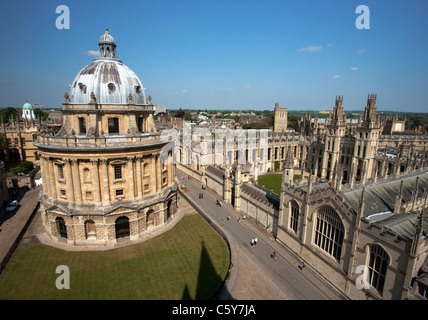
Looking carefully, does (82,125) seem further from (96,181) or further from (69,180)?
(96,181)

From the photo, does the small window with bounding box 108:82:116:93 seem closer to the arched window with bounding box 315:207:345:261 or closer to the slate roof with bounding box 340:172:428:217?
the arched window with bounding box 315:207:345:261

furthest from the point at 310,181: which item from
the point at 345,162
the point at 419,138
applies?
the point at 419,138

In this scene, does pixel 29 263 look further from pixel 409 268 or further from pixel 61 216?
pixel 409 268

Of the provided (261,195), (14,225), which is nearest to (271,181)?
(261,195)

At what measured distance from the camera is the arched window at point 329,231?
71.2ft

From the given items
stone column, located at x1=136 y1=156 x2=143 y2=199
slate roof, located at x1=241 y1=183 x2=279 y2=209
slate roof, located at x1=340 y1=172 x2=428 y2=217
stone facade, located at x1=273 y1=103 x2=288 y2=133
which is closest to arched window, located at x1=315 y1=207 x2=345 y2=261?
slate roof, located at x1=340 y1=172 x2=428 y2=217

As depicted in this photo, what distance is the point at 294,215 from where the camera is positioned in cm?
2747

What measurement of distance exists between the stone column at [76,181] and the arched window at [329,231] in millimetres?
26850

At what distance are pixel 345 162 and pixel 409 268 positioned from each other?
41.5 meters

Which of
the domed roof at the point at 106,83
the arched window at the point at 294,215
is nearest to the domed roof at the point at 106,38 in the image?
the domed roof at the point at 106,83

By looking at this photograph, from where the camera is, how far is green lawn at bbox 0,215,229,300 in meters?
21.9

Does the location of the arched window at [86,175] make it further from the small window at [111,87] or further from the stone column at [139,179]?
the small window at [111,87]

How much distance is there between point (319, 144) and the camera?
61.8 meters
